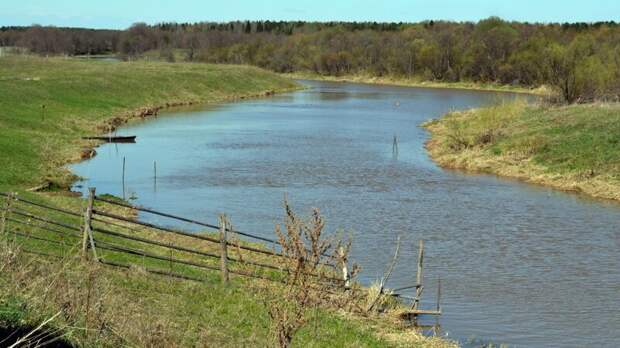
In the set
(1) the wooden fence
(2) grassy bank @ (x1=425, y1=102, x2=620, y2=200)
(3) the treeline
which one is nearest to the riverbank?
(3) the treeline

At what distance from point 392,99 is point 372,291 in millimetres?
71268

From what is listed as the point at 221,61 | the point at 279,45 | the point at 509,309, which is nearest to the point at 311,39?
the point at 279,45

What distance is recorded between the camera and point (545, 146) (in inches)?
1505

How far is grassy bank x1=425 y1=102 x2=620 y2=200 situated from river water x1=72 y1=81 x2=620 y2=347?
4.64 feet

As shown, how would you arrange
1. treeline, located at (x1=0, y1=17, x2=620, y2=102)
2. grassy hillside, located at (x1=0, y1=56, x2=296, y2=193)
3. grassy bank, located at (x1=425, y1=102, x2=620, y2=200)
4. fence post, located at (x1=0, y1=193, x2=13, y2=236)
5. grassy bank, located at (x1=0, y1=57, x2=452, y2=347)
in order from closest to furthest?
grassy bank, located at (x1=0, y1=57, x2=452, y2=347)
fence post, located at (x1=0, y1=193, x2=13, y2=236)
grassy hillside, located at (x1=0, y1=56, x2=296, y2=193)
grassy bank, located at (x1=425, y1=102, x2=620, y2=200)
treeline, located at (x1=0, y1=17, x2=620, y2=102)

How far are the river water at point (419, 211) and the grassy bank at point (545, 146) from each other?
141 cm

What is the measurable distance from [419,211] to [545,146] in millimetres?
13670

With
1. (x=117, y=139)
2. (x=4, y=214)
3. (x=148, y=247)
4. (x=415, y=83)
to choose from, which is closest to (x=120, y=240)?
(x=148, y=247)

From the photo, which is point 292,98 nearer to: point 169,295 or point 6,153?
point 6,153

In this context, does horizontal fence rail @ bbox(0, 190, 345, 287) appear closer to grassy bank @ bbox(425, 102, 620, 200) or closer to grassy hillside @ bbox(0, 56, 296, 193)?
grassy hillside @ bbox(0, 56, 296, 193)

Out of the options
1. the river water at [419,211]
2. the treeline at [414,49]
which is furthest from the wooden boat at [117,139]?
the treeline at [414,49]

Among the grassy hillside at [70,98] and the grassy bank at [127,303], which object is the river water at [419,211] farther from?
the grassy bank at [127,303]

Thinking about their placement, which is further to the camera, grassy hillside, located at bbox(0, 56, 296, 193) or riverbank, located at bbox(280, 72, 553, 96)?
riverbank, located at bbox(280, 72, 553, 96)

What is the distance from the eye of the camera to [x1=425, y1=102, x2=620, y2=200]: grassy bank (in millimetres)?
33594
